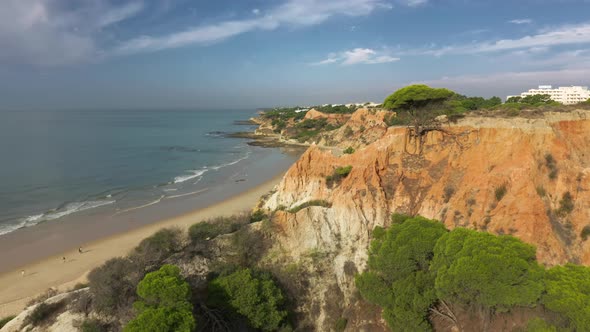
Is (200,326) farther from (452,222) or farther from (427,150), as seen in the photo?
(427,150)

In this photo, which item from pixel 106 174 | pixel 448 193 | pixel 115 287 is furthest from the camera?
pixel 106 174

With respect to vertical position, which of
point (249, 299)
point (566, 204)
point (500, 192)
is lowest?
point (249, 299)

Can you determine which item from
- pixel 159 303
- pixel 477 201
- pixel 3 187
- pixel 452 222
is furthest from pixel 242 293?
pixel 3 187

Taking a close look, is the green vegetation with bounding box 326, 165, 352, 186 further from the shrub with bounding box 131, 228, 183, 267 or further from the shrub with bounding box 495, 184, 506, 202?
the shrub with bounding box 131, 228, 183, 267

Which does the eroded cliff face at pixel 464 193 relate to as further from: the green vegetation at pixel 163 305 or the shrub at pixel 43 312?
the shrub at pixel 43 312

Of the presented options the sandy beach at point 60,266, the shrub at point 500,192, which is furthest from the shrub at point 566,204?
the sandy beach at point 60,266

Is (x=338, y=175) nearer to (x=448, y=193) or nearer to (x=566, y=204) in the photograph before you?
(x=448, y=193)

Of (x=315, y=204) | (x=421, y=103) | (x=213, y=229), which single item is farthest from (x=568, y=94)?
(x=213, y=229)
